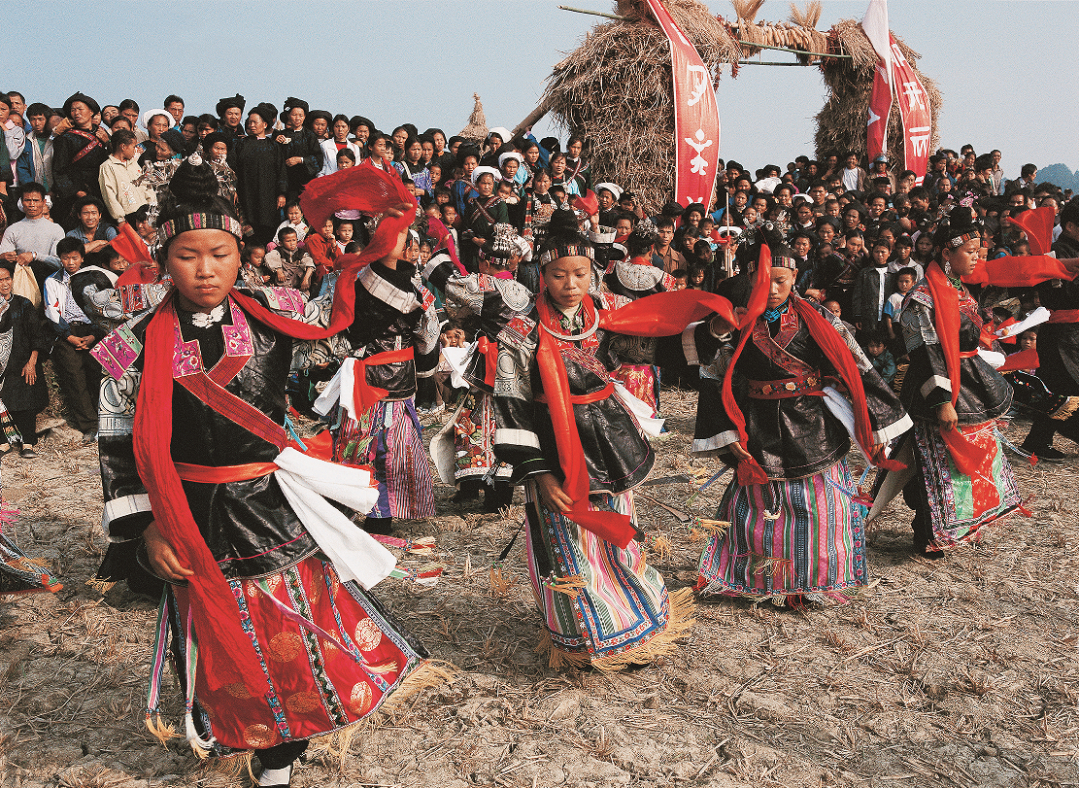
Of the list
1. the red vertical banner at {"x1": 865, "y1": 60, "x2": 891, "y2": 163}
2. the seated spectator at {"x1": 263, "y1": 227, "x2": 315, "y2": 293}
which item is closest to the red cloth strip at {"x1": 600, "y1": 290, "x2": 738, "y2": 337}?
the seated spectator at {"x1": 263, "y1": 227, "x2": 315, "y2": 293}

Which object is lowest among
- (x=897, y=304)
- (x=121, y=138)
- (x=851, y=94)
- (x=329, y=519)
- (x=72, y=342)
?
(x=329, y=519)

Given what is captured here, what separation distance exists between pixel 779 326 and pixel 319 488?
233 cm

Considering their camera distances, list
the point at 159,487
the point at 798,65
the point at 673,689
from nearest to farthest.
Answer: the point at 159,487 < the point at 673,689 < the point at 798,65

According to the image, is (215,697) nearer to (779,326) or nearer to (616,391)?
(616,391)

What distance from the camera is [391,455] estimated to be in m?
5.18

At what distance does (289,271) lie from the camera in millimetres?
7801

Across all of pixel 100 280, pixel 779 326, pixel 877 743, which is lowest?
pixel 877 743

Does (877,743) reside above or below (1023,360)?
below

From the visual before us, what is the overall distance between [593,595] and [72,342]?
626cm

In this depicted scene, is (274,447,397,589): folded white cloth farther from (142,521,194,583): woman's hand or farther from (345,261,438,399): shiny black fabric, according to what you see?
(345,261,438,399): shiny black fabric

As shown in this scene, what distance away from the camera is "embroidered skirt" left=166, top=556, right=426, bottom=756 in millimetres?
2633

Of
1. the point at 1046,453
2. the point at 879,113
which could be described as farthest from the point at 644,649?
the point at 879,113

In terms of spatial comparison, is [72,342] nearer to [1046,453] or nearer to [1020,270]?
[1020,270]

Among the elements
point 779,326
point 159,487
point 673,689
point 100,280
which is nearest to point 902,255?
point 779,326
